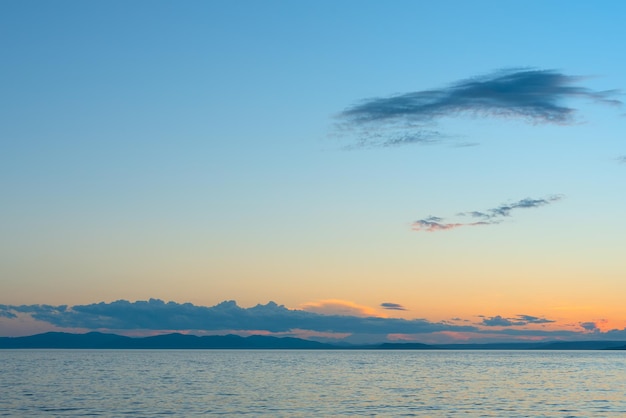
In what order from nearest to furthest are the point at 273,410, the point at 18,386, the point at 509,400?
1. the point at 273,410
2. the point at 509,400
3. the point at 18,386

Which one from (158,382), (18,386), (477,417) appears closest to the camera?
(477,417)

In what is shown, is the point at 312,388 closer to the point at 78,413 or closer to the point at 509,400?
the point at 509,400

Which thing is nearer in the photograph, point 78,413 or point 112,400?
point 78,413

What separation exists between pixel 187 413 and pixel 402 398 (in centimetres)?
2771

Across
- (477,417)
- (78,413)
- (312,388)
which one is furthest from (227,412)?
(312,388)

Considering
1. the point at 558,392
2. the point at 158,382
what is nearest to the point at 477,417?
the point at 558,392

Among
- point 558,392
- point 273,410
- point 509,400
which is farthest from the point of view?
point 558,392

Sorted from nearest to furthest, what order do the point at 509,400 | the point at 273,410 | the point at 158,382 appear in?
1. the point at 273,410
2. the point at 509,400
3. the point at 158,382

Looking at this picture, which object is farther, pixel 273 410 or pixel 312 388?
pixel 312 388

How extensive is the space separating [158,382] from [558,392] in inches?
2386

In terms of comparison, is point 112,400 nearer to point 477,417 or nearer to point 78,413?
point 78,413

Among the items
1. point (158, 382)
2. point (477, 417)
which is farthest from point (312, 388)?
point (477, 417)

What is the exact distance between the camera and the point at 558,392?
331ft

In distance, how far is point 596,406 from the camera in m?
81.4
